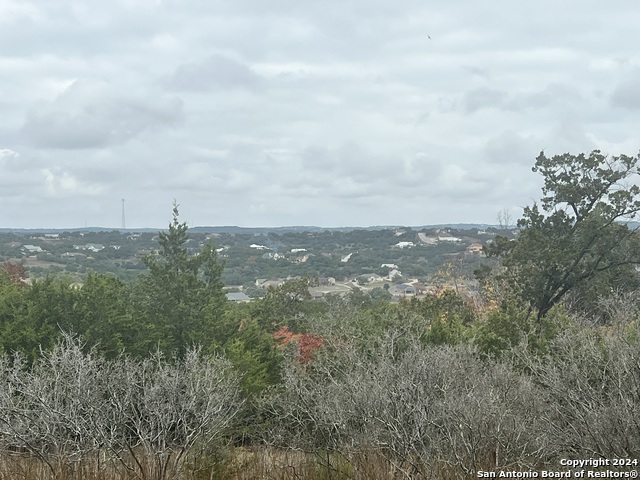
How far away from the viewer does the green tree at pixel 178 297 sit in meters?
21.0

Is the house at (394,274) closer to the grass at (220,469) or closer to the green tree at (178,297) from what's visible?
the green tree at (178,297)

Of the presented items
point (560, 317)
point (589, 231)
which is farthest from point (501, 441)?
point (589, 231)

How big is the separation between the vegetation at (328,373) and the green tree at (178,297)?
71 millimetres

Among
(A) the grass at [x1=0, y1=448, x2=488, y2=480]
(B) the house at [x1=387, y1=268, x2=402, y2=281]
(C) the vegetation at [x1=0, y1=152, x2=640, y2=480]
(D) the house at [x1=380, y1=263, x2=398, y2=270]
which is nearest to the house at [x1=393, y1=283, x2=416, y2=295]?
(B) the house at [x1=387, y1=268, x2=402, y2=281]

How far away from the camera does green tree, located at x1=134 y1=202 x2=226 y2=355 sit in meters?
21.0

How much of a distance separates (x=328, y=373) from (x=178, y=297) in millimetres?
11295

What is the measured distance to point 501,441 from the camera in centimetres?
902

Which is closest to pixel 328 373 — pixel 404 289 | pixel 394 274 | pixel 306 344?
pixel 306 344

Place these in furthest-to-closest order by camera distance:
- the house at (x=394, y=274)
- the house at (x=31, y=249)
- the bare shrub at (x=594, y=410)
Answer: the house at (x=31, y=249), the house at (x=394, y=274), the bare shrub at (x=594, y=410)

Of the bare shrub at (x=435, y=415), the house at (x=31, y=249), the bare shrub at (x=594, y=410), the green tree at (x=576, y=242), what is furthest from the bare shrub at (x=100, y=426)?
the house at (x=31, y=249)

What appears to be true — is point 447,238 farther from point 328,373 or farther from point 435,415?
point 435,415

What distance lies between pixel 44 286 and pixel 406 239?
85718 millimetres

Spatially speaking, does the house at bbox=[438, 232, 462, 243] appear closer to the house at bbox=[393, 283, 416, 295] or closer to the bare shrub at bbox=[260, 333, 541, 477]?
the house at bbox=[393, 283, 416, 295]

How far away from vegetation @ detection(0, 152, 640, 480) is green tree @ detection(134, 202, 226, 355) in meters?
0.07
